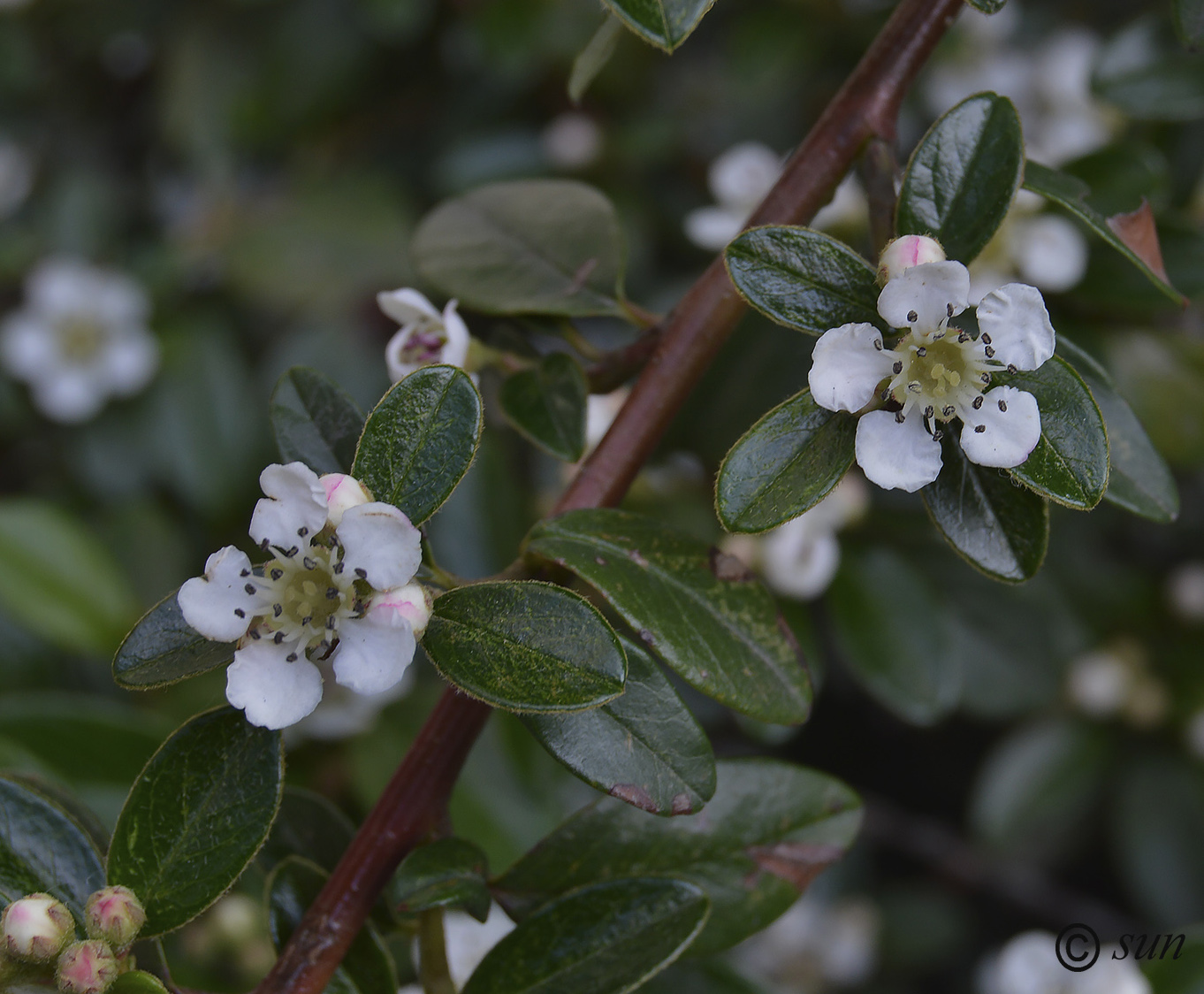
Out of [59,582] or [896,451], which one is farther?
[59,582]

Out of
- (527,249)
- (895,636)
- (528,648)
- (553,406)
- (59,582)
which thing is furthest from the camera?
(59,582)

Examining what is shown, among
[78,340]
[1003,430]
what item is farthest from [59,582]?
[1003,430]

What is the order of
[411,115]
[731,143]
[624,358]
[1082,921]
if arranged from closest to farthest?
[624,358] < [1082,921] < [731,143] < [411,115]

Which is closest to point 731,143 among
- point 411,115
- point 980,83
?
point 980,83

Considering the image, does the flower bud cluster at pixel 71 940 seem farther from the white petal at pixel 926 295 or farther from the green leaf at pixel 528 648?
the white petal at pixel 926 295

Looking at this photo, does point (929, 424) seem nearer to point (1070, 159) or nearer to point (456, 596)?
point (456, 596)

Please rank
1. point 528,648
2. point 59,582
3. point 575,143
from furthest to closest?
point 575,143 → point 59,582 → point 528,648

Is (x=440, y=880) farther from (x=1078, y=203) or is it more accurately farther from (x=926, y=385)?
(x=1078, y=203)
